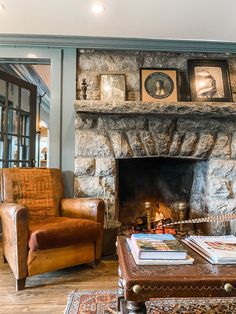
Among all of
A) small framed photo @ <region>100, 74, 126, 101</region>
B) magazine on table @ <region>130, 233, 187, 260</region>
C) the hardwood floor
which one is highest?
small framed photo @ <region>100, 74, 126, 101</region>

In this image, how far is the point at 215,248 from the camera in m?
1.16

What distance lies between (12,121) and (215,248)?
8.91 ft

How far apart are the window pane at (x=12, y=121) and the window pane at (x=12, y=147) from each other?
9 centimetres

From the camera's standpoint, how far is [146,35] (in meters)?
2.63

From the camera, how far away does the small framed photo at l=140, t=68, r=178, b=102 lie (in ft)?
8.97

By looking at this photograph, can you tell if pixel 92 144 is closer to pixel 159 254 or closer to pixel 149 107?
pixel 149 107

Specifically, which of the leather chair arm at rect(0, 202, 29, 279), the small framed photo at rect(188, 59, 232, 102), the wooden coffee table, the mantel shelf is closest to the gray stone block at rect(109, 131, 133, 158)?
the mantel shelf

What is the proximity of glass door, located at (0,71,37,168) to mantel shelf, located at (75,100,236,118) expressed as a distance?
42.9 inches

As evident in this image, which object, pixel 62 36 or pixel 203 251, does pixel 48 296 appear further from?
pixel 62 36

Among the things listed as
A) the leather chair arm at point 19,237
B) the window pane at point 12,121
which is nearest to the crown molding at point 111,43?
the window pane at point 12,121

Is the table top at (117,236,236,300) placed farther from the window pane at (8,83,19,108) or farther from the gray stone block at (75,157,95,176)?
the window pane at (8,83,19,108)

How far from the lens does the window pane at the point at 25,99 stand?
317cm

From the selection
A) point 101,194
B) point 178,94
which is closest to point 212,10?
point 178,94

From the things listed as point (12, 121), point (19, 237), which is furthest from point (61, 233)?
point (12, 121)
